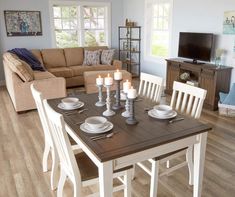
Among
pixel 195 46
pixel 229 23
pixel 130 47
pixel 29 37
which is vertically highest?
pixel 229 23

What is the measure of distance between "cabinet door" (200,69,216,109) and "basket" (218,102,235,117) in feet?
0.70

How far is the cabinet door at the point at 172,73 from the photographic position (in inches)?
206

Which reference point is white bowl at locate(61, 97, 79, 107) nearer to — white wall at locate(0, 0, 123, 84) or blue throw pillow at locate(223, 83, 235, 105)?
blue throw pillow at locate(223, 83, 235, 105)

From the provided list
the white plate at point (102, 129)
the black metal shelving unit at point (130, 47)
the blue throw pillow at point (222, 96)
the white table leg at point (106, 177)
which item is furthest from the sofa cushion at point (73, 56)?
the white table leg at point (106, 177)

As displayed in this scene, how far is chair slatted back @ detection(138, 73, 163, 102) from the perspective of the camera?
2738mm

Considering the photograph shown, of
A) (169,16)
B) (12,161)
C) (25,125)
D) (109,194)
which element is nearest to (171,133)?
(109,194)

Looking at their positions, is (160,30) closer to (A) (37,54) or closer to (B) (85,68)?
(B) (85,68)

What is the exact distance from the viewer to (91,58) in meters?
6.59

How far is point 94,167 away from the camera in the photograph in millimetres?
1937

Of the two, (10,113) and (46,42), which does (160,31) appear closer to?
(46,42)

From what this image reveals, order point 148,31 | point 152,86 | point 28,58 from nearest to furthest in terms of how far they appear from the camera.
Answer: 1. point 152,86
2. point 28,58
3. point 148,31

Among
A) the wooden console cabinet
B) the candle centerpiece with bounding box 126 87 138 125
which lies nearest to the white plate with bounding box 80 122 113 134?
the candle centerpiece with bounding box 126 87 138 125

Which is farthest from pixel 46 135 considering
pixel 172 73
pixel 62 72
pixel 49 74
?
pixel 62 72

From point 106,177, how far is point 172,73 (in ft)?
13.5
